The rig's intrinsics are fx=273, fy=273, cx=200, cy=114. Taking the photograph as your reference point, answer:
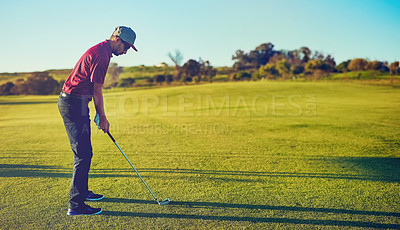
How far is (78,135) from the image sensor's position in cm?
408

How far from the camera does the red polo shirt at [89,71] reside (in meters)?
3.91

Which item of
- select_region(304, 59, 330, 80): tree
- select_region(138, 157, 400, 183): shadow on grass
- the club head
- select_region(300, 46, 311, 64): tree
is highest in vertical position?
select_region(300, 46, 311, 64): tree

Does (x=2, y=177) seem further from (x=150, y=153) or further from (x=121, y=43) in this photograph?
(x=121, y=43)

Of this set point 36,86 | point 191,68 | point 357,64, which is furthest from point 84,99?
point 357,64

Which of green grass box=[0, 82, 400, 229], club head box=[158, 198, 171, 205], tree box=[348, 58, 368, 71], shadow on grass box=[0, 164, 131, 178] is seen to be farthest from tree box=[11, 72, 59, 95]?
tree box=[348, 58, 368, 71]

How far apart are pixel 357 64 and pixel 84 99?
8256cm

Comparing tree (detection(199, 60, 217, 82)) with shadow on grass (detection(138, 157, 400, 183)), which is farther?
tree (detection(199, 60, 217, 82))

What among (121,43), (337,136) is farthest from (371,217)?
Result: (337,136)

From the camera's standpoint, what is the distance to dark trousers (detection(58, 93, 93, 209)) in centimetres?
406

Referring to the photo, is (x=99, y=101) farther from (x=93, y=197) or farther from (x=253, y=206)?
(x=253, y=206)

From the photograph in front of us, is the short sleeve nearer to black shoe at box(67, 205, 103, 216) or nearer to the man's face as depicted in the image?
the man's face

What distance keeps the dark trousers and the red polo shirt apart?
13 cm

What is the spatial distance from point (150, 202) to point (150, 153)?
3.33 meters

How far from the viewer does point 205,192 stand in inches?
183
